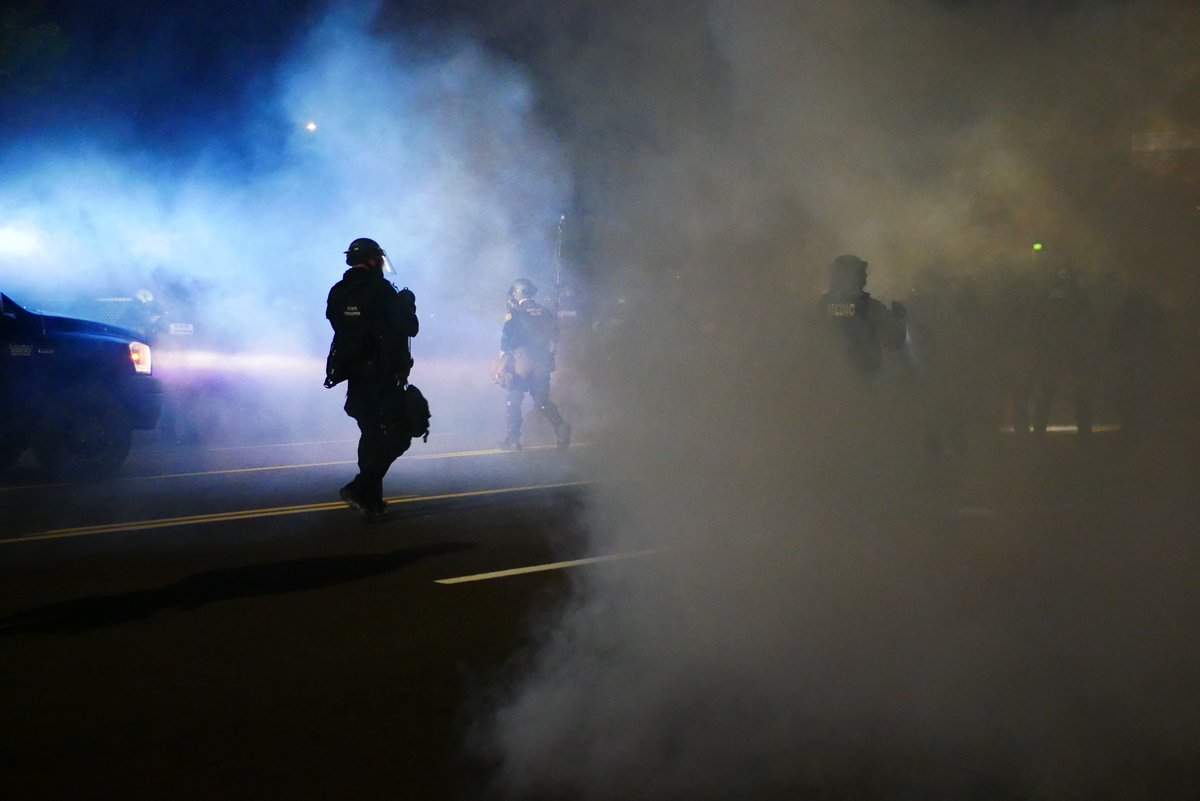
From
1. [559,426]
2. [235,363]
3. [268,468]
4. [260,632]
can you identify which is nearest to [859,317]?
[260,632]

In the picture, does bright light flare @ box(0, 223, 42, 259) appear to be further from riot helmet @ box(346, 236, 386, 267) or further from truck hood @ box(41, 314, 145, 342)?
riot helmet @ box(346, 236, 386, 267)

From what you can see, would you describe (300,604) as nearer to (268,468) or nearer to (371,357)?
(371,357)

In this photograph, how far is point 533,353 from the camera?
534 inches

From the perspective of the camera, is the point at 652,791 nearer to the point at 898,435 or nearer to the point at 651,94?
the point at 651,94

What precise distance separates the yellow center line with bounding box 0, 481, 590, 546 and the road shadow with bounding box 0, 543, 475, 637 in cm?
172

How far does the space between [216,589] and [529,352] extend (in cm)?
719

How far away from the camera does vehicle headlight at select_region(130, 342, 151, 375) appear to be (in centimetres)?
1243

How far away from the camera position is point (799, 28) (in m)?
5.75

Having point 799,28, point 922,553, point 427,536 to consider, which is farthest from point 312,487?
point 799,28

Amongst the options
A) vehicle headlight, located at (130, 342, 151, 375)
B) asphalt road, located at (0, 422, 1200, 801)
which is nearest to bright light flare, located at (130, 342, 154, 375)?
vehicle headlight, located at (130, 342, 151, 375)

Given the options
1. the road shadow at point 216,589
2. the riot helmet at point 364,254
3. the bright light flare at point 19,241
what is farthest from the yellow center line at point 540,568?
the bright light flare at point 19,241

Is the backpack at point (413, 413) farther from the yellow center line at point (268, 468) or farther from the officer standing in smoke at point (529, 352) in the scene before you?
the officer standing in smoke at point (529, 352)

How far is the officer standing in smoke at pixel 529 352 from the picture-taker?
13273 mm

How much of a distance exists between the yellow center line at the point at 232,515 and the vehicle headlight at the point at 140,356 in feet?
12.0
